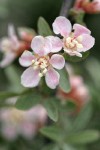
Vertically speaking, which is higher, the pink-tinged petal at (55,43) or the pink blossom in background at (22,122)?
the pink-tinged petal at (55,43)

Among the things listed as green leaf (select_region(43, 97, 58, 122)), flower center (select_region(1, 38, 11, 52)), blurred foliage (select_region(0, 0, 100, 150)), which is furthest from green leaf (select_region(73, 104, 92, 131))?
flower center (select_region(1, 38, 11, 52))

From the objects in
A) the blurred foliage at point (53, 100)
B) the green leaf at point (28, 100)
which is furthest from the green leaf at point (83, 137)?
the green leaf at point (28, 100)

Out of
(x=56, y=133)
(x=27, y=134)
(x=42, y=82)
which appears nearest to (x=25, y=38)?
(x=42, y=82)

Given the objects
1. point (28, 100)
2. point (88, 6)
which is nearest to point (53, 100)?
point (28, 100)

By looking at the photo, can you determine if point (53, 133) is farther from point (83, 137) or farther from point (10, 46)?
point (10, 46)

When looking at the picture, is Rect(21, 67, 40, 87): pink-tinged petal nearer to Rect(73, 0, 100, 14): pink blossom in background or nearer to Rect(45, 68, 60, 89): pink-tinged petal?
Rect(45, 68, 60, 89): pink-tinged petal

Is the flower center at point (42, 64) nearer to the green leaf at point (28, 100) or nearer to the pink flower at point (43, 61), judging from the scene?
the pink flower at point (43, 61)

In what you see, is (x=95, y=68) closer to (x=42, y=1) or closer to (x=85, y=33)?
(x=42, y=1)
